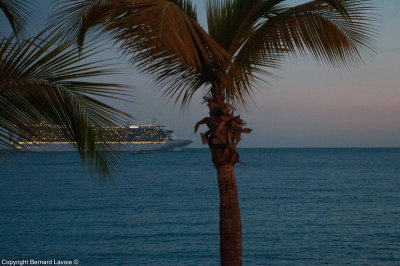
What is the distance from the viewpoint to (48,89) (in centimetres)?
249

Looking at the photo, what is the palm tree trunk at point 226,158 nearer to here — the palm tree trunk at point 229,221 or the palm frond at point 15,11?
the palm tree trunk at point 229,221

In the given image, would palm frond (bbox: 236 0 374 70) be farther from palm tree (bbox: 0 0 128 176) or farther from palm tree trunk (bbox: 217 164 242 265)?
palm tree (bbox: 0 0 128 176)

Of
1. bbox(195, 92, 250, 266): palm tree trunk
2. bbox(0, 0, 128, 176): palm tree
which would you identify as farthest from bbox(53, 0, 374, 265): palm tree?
bbox(0, 0, 128, 176): palm tree

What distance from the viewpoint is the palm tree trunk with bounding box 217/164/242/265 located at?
4.63 metres

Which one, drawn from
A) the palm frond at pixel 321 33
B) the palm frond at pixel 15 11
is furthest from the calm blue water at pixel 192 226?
the palm frond at pixel 321 33

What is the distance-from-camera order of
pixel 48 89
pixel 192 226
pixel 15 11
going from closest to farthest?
pixel 48 89
pixel 15 11
pixel 192 226

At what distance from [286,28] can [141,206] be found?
29.3 m

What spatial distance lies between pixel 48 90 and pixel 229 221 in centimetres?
271

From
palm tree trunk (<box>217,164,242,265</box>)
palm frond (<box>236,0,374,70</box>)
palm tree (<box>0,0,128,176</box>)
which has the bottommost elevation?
palm tree trunk (<box>217,164,242,265</box>)

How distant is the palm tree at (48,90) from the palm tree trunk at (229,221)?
2207 mm

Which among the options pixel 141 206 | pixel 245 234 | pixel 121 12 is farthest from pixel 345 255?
pixel 141 206

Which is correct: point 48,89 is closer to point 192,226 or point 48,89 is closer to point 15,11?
point 15,11

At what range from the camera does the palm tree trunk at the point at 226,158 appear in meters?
4.52

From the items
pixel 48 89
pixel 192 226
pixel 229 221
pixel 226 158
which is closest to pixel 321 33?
pixel 226 158
